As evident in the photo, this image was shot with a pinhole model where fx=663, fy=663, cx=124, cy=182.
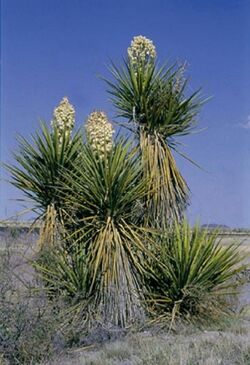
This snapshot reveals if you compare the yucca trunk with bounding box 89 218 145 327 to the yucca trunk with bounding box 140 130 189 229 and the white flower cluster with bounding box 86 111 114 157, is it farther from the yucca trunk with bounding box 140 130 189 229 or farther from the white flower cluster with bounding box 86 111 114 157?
the white flower cluster with bounding box 86 111 114 157

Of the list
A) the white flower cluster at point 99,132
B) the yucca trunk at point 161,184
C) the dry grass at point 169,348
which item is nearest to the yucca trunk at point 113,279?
the dry grass at point 169,348

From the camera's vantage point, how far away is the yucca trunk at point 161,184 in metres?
11.8

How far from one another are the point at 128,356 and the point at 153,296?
8.95 ft

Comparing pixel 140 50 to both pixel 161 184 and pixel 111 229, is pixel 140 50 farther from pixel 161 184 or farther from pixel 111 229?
pixel 111 229

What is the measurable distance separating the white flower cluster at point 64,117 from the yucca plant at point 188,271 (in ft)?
8.66

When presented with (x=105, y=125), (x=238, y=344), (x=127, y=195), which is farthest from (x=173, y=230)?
A: (x=238, y=344)

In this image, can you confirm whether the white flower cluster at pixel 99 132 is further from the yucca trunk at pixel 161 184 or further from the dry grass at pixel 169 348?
the dry grass at pixel 169 348

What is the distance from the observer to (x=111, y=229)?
10859 mm

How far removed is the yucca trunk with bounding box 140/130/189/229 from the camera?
11.8 m

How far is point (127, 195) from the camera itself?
11.0 meters

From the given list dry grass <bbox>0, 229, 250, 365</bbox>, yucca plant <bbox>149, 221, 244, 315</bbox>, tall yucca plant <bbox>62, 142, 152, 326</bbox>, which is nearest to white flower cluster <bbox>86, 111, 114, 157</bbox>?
tall yucca plant <bbox>62, 142, 152, 326</bbox>

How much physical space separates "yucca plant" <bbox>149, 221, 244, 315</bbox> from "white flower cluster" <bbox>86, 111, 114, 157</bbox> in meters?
1.92

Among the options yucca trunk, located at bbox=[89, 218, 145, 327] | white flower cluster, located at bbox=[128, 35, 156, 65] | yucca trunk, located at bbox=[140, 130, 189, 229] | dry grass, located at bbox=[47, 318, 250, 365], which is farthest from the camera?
white flower cluster, located at bbox=[128, 35, 156, 65]

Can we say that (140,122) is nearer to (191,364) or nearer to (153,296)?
(153,296)
